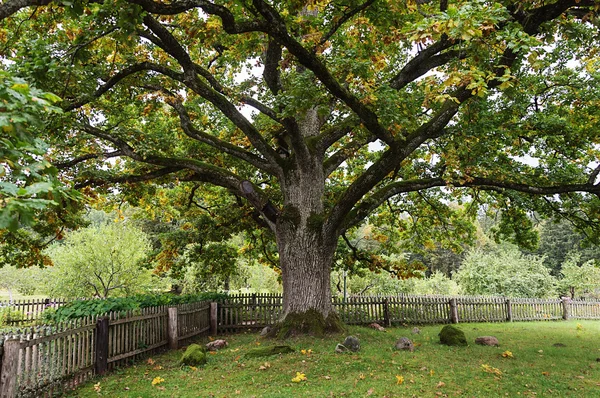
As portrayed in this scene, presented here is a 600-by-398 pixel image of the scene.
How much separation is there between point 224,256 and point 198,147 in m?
5.83

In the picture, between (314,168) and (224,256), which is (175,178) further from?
(224,256)

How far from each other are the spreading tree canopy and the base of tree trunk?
45mm

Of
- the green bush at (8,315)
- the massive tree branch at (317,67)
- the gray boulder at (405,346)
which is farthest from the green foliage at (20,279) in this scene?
the massive tree branch at (317,67)

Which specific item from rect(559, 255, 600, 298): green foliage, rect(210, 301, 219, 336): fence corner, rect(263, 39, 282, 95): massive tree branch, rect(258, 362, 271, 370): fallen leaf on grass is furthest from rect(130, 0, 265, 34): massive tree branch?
rect(559, 255, 600, 298): green foliage

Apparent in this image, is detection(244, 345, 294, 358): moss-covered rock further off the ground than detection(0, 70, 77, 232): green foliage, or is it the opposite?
detection(0, 70, 77, 232): green foliage

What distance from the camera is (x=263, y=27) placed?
6.62 meters

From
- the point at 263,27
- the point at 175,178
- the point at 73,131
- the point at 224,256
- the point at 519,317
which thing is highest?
the point at 263,27

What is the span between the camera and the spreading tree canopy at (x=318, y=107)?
7934 millimetres

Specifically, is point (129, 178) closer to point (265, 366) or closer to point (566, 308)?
point (265, 366)

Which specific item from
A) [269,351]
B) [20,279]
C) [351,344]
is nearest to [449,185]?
[351,344]

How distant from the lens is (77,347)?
23.6 ft

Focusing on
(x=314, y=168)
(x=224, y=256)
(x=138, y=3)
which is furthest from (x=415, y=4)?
(x=224, y=256)

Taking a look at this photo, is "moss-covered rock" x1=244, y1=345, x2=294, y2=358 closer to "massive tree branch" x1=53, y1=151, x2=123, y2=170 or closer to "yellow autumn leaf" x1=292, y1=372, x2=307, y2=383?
"yellow autumn leaf" x1=292, y1=372, x2=307, y2=383

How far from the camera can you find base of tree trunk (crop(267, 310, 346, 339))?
1000 cm
